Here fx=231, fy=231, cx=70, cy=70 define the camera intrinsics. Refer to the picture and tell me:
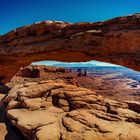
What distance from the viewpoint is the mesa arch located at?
15.2 m

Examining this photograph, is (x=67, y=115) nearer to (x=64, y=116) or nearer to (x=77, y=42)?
(x=64, y=116)

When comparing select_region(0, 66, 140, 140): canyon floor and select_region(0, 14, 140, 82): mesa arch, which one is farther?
select_region(0, 14, 140, 82): mesa arch

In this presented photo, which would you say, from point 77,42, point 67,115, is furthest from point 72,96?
point 77,42

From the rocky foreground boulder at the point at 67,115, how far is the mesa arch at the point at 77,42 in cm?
332

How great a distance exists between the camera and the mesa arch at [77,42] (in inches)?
597

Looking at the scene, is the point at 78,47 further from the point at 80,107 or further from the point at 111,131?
the point at 111,131

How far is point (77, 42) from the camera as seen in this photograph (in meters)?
17.5

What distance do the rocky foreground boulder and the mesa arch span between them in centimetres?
332

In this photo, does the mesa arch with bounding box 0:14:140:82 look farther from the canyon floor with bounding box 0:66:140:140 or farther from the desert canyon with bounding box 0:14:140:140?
the canyon floor with bounding box 0:66:140:140

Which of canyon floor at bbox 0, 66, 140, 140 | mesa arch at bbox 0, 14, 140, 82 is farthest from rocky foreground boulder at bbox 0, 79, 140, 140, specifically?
mesa arch at bbox 0, 14, 140, 82

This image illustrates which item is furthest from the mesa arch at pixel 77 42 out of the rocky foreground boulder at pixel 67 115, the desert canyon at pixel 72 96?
the rocky foreground boulder at pixel 67 115

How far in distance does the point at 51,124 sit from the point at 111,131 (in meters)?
3.18

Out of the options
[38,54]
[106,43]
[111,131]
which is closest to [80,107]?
[111,131]

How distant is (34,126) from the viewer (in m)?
12.2
